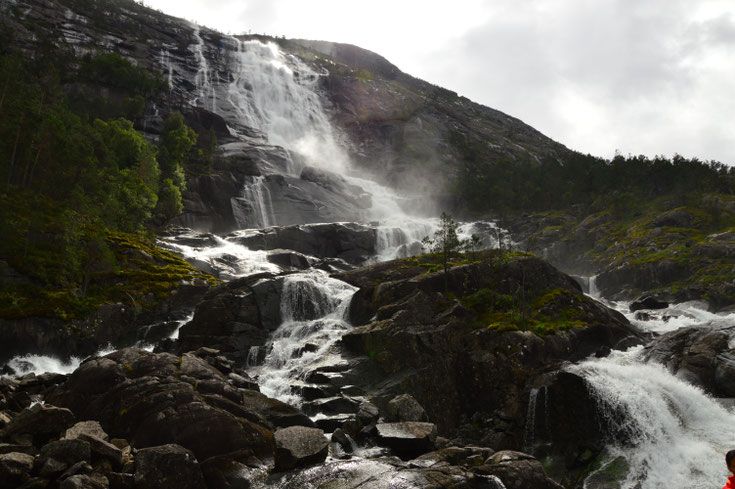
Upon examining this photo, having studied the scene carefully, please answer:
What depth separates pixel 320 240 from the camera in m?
79.4

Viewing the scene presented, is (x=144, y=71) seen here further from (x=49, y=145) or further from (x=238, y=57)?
(x=49, y=145)

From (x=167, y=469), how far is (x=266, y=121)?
13376cm

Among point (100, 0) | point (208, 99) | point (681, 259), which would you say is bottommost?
point (681, 259)

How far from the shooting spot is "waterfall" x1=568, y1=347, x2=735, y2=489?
2283 centimetres

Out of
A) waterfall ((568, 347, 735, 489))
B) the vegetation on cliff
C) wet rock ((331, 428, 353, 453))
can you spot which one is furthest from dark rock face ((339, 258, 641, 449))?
the vegetation on cliff

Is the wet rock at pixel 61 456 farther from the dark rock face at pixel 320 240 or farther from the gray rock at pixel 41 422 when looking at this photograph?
the dark rock face at pixel 320 240

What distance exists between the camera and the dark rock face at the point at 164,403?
18.5 meters

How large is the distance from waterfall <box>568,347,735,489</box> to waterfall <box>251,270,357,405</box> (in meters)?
19.3

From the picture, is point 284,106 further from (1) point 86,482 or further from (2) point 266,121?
(1) point 86,482

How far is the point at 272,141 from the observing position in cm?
13062

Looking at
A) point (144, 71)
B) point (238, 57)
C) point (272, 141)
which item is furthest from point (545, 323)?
point (238, 57)

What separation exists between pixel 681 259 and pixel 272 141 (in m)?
102

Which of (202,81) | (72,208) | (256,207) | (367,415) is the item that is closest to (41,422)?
(367,415)

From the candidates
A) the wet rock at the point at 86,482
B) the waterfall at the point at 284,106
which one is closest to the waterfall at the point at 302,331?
the wet rock at the point at 86,482
